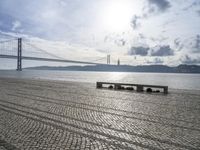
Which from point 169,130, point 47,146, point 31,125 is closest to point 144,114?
point 169,130

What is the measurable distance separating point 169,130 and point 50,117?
3600mm

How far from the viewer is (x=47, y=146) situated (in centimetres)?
478

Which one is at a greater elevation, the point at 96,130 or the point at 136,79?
the point at 96,130

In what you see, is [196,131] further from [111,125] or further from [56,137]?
[56,137]

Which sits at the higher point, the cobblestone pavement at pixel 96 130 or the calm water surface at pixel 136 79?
the cobblestone pavement at pixel 96 130

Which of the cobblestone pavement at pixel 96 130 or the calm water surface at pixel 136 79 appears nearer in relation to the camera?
the cobblestone pavement at pixel 96 130

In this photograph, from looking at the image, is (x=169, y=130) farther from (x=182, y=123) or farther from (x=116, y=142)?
(x=116, y=142)

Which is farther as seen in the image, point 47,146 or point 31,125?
point 31,125

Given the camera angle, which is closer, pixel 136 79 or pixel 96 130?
pixel 96 130

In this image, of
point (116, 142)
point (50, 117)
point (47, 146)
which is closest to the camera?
point (47, 146)

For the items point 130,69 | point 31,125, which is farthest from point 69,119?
point 130,69

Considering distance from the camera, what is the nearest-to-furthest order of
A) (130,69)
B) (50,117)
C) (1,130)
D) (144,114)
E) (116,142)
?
(116,142) → (1,130) → (50,117) → (144,114) → (130,69)

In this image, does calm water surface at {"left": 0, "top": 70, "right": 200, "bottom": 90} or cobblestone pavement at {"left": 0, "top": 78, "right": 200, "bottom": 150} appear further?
calm water surface at {"left": 0, "top": 70, "right": 200, "bottom": 90}

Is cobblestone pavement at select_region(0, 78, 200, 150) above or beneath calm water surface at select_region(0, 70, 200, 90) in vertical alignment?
above
